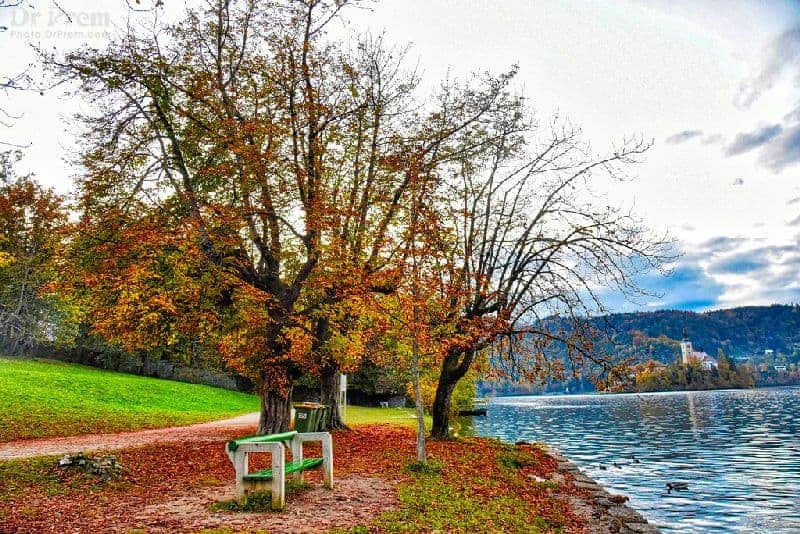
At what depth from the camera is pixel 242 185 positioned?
14.2 metres

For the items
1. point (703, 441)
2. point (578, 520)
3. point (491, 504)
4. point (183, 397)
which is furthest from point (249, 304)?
point (703, 441)

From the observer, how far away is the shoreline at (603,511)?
877cm

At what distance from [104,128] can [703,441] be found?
31.6 metres

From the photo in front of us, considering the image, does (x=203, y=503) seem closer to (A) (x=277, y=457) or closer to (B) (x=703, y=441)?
(A) (x=277, y=457)

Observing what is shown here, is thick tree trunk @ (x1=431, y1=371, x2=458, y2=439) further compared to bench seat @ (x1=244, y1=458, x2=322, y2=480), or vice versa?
thick tree trunk @ (x1=431, y1=371, x2=458, y2=439)

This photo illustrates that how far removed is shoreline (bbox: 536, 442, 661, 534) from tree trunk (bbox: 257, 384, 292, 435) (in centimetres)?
821

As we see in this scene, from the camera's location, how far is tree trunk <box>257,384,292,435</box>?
15273 millimetres

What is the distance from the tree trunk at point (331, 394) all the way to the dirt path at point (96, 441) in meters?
4.11

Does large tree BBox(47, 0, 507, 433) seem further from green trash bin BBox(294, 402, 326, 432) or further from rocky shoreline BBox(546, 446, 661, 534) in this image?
rocky shoreline BBox(546, 446, 661, 534)


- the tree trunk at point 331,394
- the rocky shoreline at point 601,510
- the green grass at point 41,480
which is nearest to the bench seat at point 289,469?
the green grass at point 41,480

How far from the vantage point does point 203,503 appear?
7.74m

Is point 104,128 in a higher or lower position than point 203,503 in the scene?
higher

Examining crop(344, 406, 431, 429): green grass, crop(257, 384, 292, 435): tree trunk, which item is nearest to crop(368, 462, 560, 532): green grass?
crop(257, 384, 292, 435): tree trunk

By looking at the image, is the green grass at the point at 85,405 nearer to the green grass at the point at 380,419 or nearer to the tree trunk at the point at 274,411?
the tree trunk at the point at 274,411
